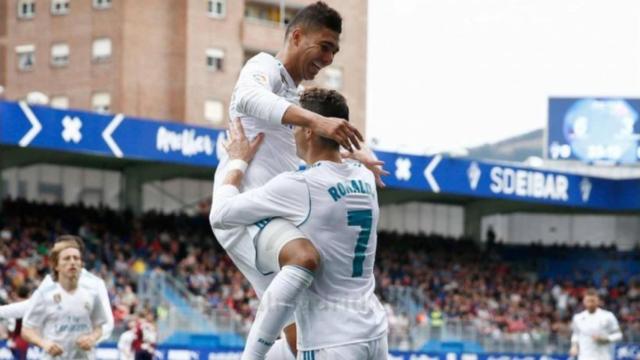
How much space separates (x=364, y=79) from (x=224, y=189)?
58225 millimetres

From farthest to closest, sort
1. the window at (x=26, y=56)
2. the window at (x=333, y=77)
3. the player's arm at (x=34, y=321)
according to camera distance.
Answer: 1. the window at (x=333, y=77)
2. the window at (x=26, y=56)
3. the player's arm at (x=34, y=321)

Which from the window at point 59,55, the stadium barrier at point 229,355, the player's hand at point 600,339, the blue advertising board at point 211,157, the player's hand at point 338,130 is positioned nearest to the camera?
the player's hand at point 338,130

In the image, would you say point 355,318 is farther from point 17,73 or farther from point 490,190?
point 17,73

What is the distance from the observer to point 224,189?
27.6 ft

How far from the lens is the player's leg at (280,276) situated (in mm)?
7898

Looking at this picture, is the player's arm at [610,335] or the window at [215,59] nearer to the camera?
the player's arm at [610,335]

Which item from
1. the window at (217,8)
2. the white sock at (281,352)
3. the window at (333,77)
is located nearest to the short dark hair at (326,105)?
the white sock at (281,352)

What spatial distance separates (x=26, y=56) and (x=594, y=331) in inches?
1659

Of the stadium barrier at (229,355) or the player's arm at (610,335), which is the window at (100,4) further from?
the player's arm at (610,335)

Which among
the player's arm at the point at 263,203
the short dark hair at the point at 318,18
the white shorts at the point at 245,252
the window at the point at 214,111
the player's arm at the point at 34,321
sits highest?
the window at the point at 214,111

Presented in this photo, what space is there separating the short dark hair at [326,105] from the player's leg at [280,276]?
577 millimetres

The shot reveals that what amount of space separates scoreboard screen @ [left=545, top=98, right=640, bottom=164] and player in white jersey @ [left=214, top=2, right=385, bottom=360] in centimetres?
4358

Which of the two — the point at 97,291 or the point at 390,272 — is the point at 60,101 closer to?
the point at 390,272

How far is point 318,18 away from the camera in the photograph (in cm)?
877
